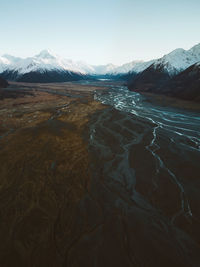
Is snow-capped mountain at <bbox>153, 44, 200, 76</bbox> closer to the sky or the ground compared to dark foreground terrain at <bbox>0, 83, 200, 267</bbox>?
closer to the sky

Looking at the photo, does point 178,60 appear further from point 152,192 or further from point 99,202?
point 99,202

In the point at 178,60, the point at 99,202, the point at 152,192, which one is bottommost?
the point at 152,192

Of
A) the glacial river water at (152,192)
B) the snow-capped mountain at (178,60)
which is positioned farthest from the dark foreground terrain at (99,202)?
the snow-capped mountain at (178,60)

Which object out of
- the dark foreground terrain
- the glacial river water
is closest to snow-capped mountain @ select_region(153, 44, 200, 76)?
the glacial river water

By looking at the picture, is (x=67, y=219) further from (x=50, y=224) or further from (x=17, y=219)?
(x=17, y=219)

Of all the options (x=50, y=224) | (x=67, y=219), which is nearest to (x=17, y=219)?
(x=50, y=224)

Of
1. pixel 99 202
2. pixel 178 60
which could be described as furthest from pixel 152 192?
pixel 178 60

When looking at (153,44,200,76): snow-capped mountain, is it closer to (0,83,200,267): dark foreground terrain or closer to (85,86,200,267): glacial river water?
(85,86,200,267): glacial river water

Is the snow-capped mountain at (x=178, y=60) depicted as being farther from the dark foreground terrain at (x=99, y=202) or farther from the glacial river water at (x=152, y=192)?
the dark foreground terrain at (x=99, y=202)
